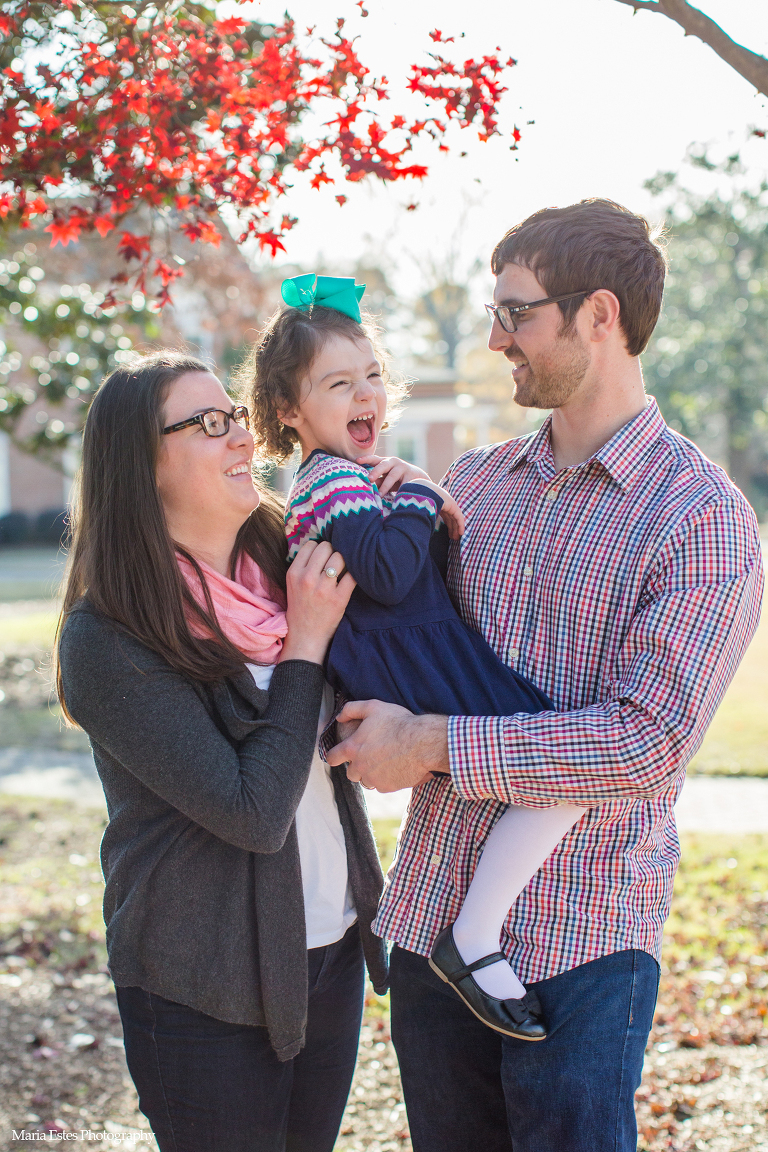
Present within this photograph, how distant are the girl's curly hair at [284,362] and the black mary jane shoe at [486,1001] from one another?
1.41 meters

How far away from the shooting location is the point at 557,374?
7.49ft

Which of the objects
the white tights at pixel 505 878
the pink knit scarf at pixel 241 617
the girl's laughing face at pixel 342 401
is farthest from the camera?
the girl's laughing face at pixel 342 401

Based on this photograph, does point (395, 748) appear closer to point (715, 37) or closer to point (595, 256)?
point (595, 256)

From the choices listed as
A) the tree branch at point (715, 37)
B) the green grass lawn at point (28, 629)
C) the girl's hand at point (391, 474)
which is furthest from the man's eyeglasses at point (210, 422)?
the green grass lawn at point (28, 629)

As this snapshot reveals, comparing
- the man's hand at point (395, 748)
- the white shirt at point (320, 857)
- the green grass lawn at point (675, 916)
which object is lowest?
the green grass lawn at point (675, 916)

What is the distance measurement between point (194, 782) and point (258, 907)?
1.11ft

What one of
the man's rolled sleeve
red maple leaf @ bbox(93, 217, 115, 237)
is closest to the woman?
the man's rolled sleeve

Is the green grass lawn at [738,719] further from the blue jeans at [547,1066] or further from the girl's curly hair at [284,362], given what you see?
the blue jeans at [547,1066]

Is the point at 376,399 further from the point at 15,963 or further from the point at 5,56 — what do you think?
the point at 15,963

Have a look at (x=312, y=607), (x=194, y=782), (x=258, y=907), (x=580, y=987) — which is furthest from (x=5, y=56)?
(x=580, y=987)

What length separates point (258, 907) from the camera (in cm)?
204

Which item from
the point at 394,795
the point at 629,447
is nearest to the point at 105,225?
the point at 629,447

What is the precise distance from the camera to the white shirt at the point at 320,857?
87.1 inches

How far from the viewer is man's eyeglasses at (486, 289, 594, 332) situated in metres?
2.24
